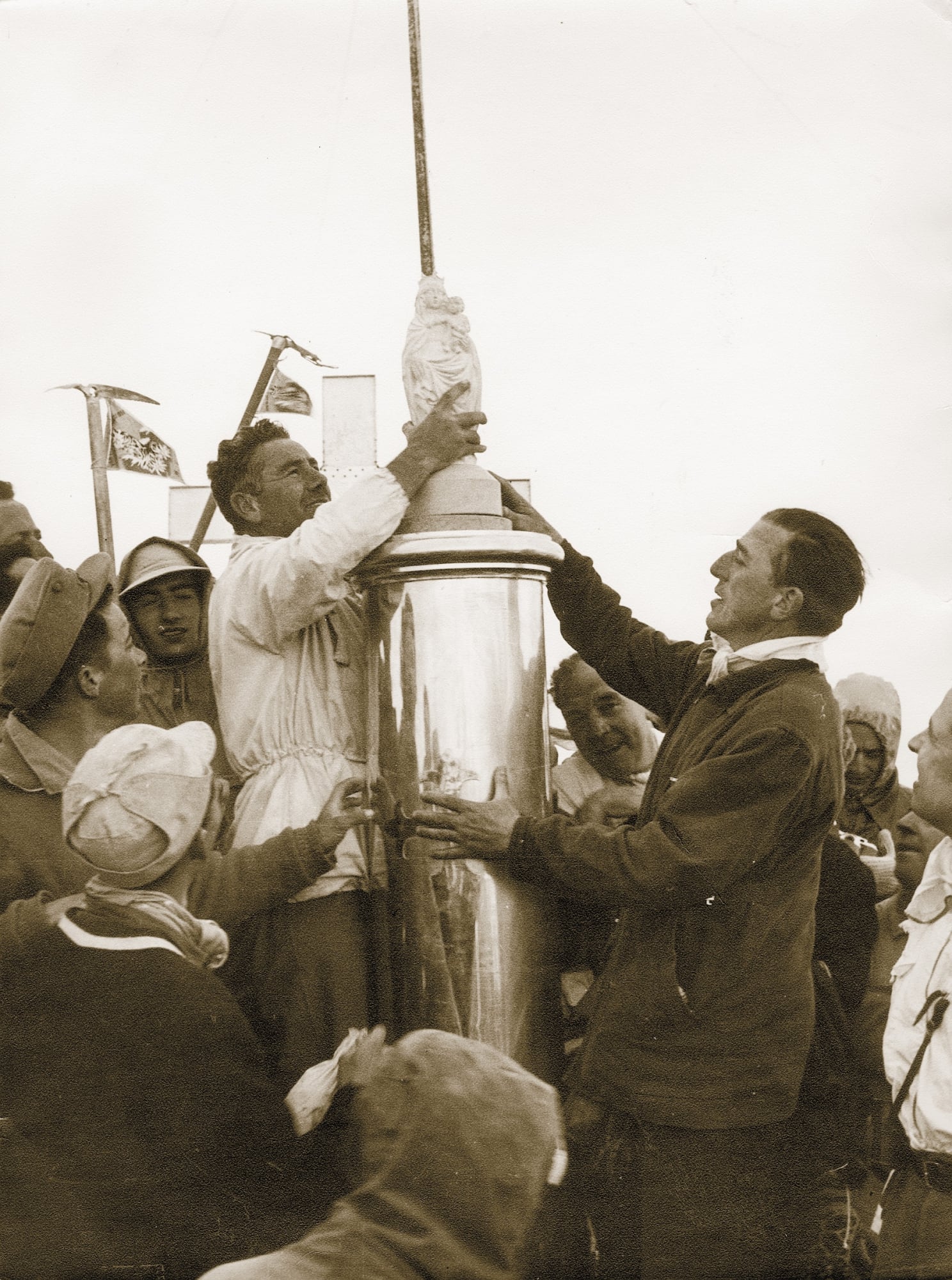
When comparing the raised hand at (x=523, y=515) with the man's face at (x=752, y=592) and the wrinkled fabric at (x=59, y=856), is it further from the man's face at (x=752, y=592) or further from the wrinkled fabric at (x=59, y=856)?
the wrinkled fabric at (x=59, y=856)

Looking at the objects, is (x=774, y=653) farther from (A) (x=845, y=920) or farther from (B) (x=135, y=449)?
(B) (x=135, y=449)

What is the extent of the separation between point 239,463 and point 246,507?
0.12 meters

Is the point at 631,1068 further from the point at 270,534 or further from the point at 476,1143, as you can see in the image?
the point at 270,534

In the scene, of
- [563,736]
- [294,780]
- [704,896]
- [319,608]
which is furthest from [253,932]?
[563,736]

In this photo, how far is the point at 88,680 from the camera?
11.8 ft

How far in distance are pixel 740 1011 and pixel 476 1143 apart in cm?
106

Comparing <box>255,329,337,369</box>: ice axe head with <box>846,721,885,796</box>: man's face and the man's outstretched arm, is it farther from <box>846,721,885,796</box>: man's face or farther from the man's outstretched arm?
<box>846,721,885,796</box>: man's face

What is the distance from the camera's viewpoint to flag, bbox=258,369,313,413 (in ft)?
12.8

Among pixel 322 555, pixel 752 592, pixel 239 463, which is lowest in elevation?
pixel 752 592

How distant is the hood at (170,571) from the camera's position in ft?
13.4

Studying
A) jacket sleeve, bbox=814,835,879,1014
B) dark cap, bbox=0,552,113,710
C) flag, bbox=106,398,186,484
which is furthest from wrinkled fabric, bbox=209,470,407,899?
jacket sleeve, bbox=814,835,879,1014

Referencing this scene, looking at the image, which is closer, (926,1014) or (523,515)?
(926,1014)

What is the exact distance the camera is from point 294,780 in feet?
11.2

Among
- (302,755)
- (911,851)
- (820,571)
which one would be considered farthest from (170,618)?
(911,851)
